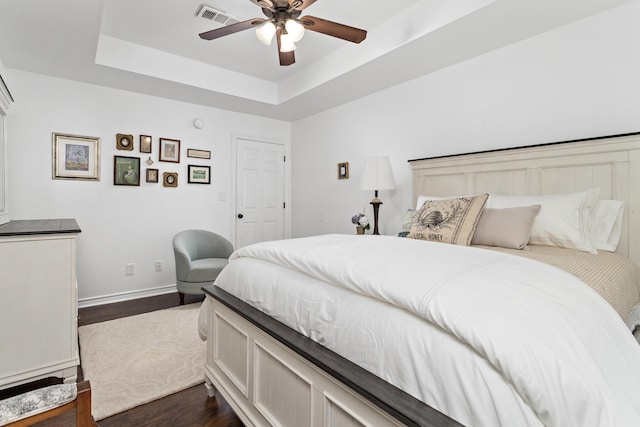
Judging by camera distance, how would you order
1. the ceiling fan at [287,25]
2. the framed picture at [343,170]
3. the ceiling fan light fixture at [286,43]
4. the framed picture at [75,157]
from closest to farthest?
Answer: the ceiling fan at [287,25] → the ceiling fan light fixture at [286,43] → the framed picture at [75,157] → the framed picture at [343,170]

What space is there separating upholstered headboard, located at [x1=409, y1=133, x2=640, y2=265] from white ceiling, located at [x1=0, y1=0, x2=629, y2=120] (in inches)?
35.6

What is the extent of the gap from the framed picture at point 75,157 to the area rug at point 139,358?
1599 mm

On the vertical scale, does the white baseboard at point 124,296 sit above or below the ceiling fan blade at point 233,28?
below

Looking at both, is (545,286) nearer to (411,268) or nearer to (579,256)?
(411,268)

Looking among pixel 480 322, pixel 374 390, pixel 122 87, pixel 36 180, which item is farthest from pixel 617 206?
pixel 36 180

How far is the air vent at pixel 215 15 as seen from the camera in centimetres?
254

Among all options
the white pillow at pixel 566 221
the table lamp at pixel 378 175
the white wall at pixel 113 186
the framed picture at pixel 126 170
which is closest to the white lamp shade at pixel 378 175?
the table lamp at pixel 378 175

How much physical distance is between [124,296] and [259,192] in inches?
83.9

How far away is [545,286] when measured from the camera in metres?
0.91

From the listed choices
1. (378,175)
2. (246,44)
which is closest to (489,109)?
(378,175)

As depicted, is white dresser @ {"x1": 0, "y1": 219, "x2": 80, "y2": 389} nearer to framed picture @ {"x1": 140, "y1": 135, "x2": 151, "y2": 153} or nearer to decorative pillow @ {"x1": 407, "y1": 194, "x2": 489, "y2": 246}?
framed picture @ {"x1": 140, "y1": 135, "x2": 151, "y2": 153}

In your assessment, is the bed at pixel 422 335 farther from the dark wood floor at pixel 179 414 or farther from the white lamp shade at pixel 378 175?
the white lamp shade at pixel 378 175

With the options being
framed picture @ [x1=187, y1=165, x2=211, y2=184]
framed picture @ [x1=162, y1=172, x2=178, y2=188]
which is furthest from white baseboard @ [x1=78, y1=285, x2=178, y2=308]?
framed picture @ [x1=187, y1=165, x2=211, y2=184]

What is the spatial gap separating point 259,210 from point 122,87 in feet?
7.29
